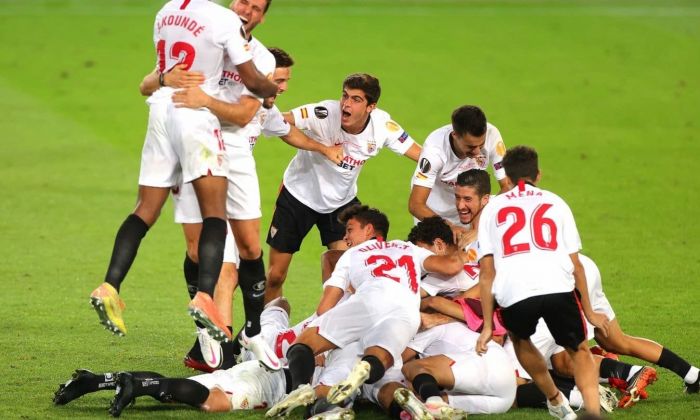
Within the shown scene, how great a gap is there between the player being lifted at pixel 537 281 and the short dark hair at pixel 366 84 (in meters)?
2.77

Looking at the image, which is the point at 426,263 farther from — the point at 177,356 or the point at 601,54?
the point at 601,54

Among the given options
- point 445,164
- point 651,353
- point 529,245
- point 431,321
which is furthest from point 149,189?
point 651,353

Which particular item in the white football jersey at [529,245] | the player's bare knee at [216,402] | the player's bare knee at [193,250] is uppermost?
the white football jersey at [529,245]

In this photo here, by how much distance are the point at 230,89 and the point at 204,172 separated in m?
0.83

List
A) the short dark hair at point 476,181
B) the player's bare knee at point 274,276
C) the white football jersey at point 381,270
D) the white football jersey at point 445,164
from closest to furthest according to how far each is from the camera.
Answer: the white football jersey at point 381,270, the short dark hair at point 476,181, the white football jersey at point 445,164, the player's bare knee at point 274,276

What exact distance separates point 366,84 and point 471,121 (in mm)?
940

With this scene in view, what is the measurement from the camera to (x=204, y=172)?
7586mm

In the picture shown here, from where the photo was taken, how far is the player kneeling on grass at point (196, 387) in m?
7.55

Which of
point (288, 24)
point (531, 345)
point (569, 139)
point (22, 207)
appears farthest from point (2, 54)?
point (531, 345)

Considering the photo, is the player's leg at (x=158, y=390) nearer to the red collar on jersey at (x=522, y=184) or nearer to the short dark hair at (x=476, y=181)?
the red collar on jersey at (x=522, y=184)

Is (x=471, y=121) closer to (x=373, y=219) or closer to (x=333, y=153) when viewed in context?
(x=333, y=153)

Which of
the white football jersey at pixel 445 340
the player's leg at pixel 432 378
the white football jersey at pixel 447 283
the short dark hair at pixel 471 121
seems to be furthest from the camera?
the short dark hair at pixel 471 121

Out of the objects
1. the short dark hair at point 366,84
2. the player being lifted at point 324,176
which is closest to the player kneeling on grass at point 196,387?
the player being lifted at point 324,176

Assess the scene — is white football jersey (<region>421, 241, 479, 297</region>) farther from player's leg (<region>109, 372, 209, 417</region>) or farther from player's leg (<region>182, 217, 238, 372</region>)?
player's leg (<region>109, 372, 209, 417</region>)
